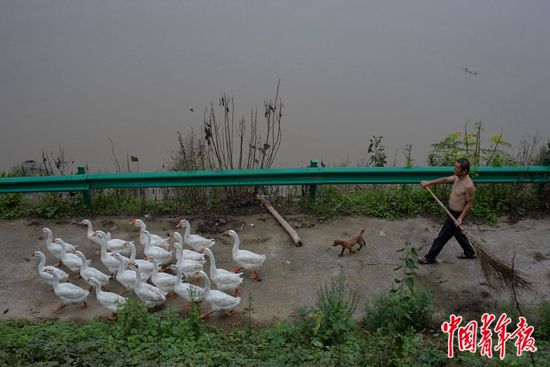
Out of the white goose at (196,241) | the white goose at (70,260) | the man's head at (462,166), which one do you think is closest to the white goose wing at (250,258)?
the white goose at (196,241)

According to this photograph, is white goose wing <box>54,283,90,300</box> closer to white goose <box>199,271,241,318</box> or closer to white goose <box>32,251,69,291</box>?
white goose <box>32,251,69,291</box>

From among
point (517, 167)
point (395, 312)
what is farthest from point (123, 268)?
point (517, 167)

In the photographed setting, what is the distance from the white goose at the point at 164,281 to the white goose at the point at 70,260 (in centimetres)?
107

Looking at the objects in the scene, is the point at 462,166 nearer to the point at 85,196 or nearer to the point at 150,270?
the point at 150,270

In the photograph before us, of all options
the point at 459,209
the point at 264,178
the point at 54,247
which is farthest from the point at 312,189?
the point at 54,247

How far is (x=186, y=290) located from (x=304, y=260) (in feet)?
5.61

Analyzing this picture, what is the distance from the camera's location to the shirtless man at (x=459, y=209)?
6957 millimetres

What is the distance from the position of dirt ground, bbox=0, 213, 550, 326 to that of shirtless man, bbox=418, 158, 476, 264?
0.56 ft

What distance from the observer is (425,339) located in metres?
5.59

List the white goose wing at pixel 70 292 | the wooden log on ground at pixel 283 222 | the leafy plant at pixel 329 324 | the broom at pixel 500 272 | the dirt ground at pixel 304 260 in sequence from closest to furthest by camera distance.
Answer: the leafy plant at pixel 329 324 < the broom at pixel 500 272 < the white goose wing at pixel 70 292 < the dirt ground at pixel 304 260 < the wooden log on ground at pixel 283 222

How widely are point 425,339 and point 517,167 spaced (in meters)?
3.93

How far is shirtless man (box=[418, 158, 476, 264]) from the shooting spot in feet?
22.8

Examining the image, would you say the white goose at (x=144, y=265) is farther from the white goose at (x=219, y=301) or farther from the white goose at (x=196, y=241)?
the white goose at (x=219, y=301)

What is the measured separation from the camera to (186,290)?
641 centimetres
